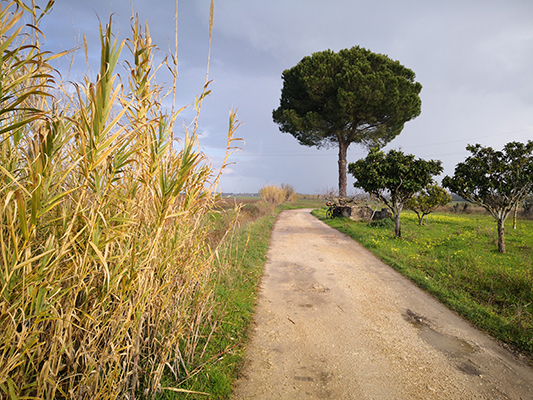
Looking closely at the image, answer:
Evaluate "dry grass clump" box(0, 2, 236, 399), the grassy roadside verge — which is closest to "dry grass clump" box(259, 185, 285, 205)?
the grassy roadside verge

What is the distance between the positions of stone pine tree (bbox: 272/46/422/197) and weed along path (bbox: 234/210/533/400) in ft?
46.4

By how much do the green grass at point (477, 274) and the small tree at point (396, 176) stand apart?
1.75 metres

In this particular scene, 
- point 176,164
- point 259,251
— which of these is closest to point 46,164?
point 176,164

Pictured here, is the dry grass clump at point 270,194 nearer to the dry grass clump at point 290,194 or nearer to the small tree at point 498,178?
the dry grass clump at point 290,194

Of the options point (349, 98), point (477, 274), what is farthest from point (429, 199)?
point (477, 274)

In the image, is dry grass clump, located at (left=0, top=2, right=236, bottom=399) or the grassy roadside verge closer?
dry grass clump, located at (left=0, top=2, right=236, bottom=399)

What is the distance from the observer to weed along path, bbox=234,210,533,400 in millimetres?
2484

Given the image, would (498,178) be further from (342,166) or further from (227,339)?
(342,166)

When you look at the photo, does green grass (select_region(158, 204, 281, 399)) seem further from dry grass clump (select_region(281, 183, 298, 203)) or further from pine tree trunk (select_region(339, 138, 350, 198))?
dry grass clump (select_region(281, 183, 298, 203))

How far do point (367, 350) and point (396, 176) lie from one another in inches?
370

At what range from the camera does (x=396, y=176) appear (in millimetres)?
11086

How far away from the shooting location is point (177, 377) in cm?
236

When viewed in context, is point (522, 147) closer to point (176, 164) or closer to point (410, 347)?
point (410, 347)

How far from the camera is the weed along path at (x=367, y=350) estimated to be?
248 centimetres
